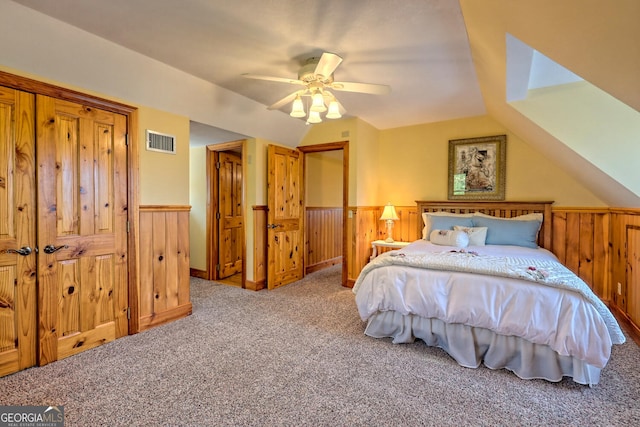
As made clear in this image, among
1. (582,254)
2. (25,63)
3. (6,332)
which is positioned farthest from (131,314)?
(582,254)

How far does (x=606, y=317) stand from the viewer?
1.96 m

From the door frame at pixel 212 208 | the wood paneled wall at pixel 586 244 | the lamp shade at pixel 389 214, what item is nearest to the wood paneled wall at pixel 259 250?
the door frame at pixel 212 208

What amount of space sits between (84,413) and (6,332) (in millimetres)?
1007

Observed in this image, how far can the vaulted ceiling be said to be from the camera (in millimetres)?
1388

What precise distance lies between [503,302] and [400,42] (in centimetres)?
215

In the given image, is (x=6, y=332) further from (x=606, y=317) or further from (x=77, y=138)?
(x=606, y=317)

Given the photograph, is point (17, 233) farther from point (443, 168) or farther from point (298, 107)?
point (443, 168)

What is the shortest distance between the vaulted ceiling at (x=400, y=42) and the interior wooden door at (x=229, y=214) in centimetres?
160

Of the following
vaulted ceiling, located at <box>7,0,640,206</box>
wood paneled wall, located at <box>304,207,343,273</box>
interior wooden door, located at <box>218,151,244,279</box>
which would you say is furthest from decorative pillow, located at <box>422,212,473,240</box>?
interior wooden door, located at <box>218,151,244,279</box>

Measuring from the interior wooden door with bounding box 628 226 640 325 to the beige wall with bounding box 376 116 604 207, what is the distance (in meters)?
0.85

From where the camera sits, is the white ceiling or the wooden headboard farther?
Result: the wooden headboard

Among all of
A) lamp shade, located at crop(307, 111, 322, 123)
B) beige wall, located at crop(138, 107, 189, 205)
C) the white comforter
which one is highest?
lamp shade, located at crop(307, 111, 322, 123)

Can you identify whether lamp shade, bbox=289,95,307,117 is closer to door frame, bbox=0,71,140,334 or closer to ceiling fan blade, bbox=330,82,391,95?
ceiling fan blade, bbox=330,82,391,95

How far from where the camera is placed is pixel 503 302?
218 cm
